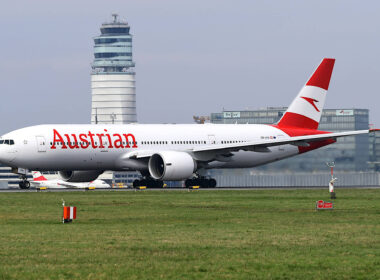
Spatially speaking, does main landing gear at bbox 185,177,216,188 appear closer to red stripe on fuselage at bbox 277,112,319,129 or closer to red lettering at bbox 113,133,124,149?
red lettering at bbox 113,133,124,149

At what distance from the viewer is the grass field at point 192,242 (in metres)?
20.0

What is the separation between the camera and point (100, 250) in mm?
23578

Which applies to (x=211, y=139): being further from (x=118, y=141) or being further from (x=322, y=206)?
(x=322, y=206)

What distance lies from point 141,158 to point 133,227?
115ft

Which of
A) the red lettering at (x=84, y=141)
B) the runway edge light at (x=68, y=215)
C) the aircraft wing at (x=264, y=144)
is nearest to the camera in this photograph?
the runway edge light at (x=68, y=215)

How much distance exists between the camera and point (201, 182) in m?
68.5

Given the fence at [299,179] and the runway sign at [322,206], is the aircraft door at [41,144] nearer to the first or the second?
the fence at [299,179]

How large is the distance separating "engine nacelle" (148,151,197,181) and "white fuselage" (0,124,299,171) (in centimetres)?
133

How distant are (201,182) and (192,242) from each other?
4285 centimetres

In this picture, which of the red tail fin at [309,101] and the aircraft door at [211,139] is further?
the red tail fin at [309,101]

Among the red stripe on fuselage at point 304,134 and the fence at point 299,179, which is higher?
the red stripe on fuselage at point 304,134

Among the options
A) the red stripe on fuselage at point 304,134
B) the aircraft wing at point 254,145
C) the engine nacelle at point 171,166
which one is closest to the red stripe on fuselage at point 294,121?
the red stripe on fuselage at point 304,134

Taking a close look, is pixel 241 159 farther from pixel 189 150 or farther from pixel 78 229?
pixel 78 229

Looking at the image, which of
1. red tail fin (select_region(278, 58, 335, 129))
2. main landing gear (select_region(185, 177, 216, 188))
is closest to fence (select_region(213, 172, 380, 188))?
red tail fin (select_region(278, 58, 335, 129))
